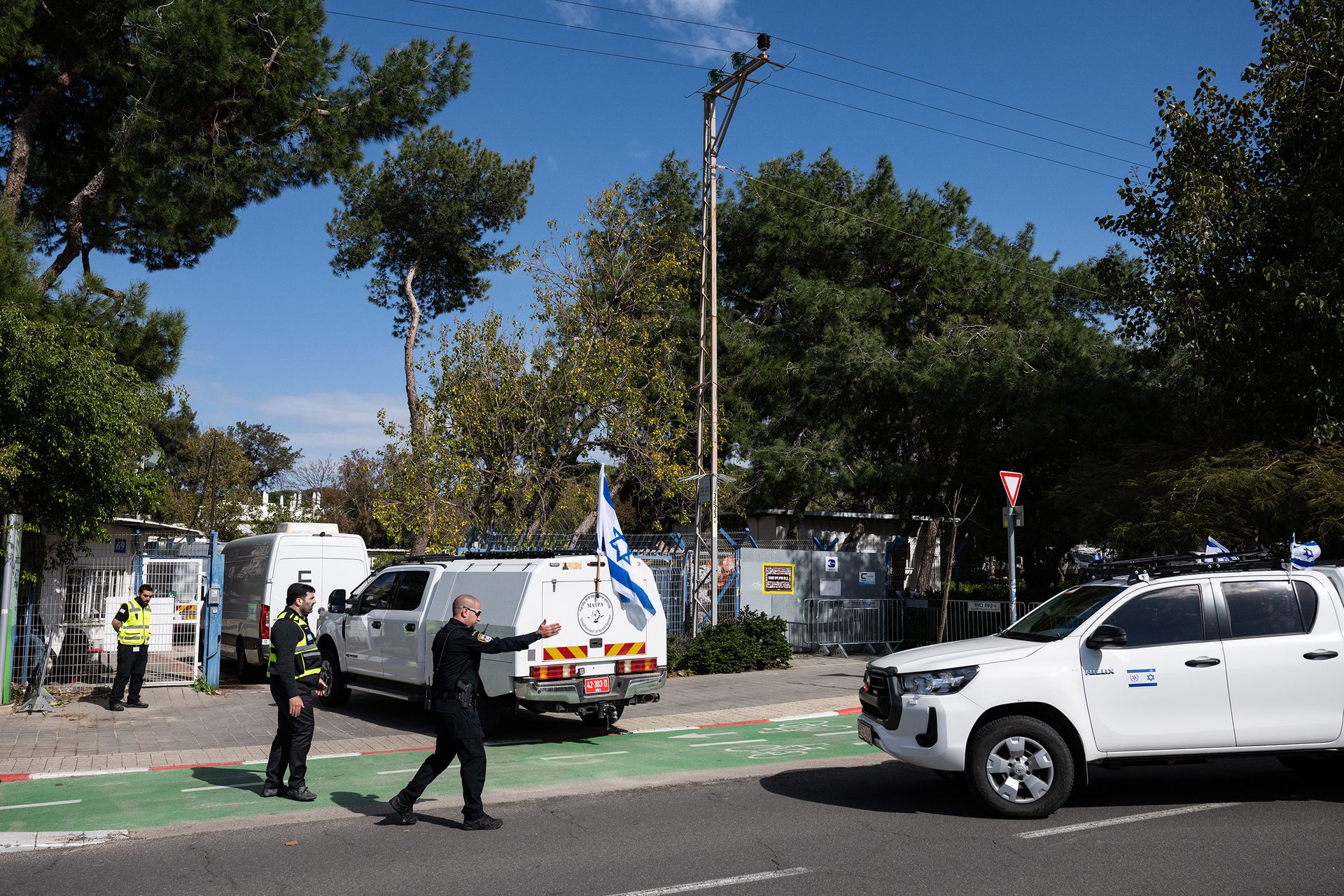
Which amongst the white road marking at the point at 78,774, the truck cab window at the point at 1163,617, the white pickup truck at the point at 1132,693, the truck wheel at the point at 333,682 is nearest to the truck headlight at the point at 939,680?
the white pickup truck at the point at 1132,693

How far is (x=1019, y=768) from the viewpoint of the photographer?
25.4 feet

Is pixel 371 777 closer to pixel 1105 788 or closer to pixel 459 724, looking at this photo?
pixel 459 724

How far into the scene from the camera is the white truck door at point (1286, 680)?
25.9ft

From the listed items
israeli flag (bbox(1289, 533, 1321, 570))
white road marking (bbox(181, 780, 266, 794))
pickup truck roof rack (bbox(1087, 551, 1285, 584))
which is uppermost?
israeli flag (bbox(1289, 533, 1321, 570))

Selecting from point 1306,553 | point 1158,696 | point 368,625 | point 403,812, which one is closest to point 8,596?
point 368,625

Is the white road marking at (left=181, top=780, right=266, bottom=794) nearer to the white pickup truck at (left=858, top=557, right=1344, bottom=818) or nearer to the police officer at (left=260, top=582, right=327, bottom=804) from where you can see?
the police officer at (left=260, top=582, right=327, bottom=804)

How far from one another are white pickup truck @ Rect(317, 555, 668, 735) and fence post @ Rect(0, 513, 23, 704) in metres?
4.82

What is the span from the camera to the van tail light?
1119 cm

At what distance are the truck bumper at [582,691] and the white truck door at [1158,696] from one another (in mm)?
5350

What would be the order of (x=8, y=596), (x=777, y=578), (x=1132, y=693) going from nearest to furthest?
(x=1132, y=693), (x=8, y=596), (x=777, y=578)

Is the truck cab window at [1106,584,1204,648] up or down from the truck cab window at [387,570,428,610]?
down

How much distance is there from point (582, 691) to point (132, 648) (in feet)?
23.0

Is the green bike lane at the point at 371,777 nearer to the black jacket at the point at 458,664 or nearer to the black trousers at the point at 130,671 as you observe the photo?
the black jacket at the point at 458,664

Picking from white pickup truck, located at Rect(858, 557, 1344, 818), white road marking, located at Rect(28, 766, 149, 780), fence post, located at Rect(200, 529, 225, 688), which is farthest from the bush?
white pickup truck, located at Rect(858, 557, 1344, 818)
